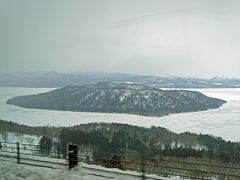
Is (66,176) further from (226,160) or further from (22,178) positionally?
(226,160)

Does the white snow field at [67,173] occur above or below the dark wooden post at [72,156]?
below

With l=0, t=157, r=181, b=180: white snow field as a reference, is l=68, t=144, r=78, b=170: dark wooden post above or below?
above

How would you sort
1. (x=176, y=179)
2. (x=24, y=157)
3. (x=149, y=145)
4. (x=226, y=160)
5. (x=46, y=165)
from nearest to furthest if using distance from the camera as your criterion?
(x=176, y=179), (x=46, y=165), (x=24, y=157), (x=226, y=160), (x=149, y=145)

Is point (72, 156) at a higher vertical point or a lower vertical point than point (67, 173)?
higher

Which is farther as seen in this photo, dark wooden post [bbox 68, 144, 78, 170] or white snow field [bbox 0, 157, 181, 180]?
dark wooden post [bbox 68, 144, 78, 170]

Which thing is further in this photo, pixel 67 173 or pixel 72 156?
pixel 72 156

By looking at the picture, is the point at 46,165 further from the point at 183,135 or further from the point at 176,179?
the point at 183,135

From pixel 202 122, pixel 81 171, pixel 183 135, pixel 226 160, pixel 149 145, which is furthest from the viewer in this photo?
pixel 202 122

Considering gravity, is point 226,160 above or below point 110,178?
below

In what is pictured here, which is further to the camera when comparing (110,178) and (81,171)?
(81,171)

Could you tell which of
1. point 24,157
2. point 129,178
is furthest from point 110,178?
point 24,157

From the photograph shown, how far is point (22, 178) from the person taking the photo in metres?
13.5

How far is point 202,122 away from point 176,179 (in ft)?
568

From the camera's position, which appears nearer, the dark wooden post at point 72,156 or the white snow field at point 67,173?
the white snow field at point 67,173
